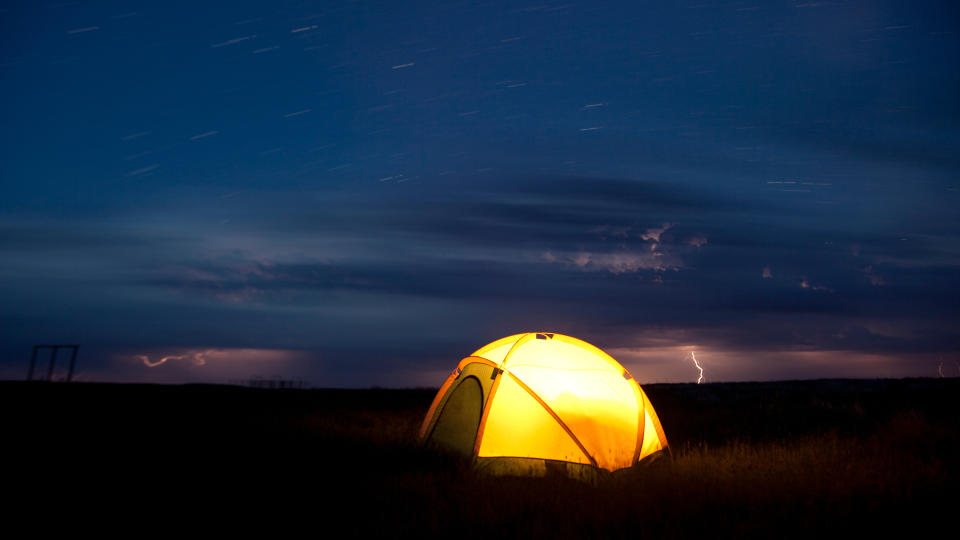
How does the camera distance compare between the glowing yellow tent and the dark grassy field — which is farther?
the glowing yellow tent

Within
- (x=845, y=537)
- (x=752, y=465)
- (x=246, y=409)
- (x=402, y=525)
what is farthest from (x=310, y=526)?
(x=246, y=409)

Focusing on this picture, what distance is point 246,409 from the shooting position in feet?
64.7

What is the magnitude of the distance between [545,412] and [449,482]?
2050mm

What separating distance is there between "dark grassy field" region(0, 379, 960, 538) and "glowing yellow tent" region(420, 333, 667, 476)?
0.53 m

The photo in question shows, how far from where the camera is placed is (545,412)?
32.5ft

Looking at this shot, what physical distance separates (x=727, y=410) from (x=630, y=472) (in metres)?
12.0

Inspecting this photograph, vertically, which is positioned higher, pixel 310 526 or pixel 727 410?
pixel 310 526

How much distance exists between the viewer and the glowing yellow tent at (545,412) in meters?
9.73

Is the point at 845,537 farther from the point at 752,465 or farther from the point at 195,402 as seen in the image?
the point at 195,402

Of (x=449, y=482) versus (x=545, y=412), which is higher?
(x=545, y=412)

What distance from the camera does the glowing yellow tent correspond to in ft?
31.9

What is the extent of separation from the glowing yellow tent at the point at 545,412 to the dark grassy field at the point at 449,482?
53cm

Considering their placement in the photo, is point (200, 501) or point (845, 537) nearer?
point (845, 537)

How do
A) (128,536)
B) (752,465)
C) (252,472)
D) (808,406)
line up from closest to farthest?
(128,536) < (252,472) < (752,465) < (808,406)
